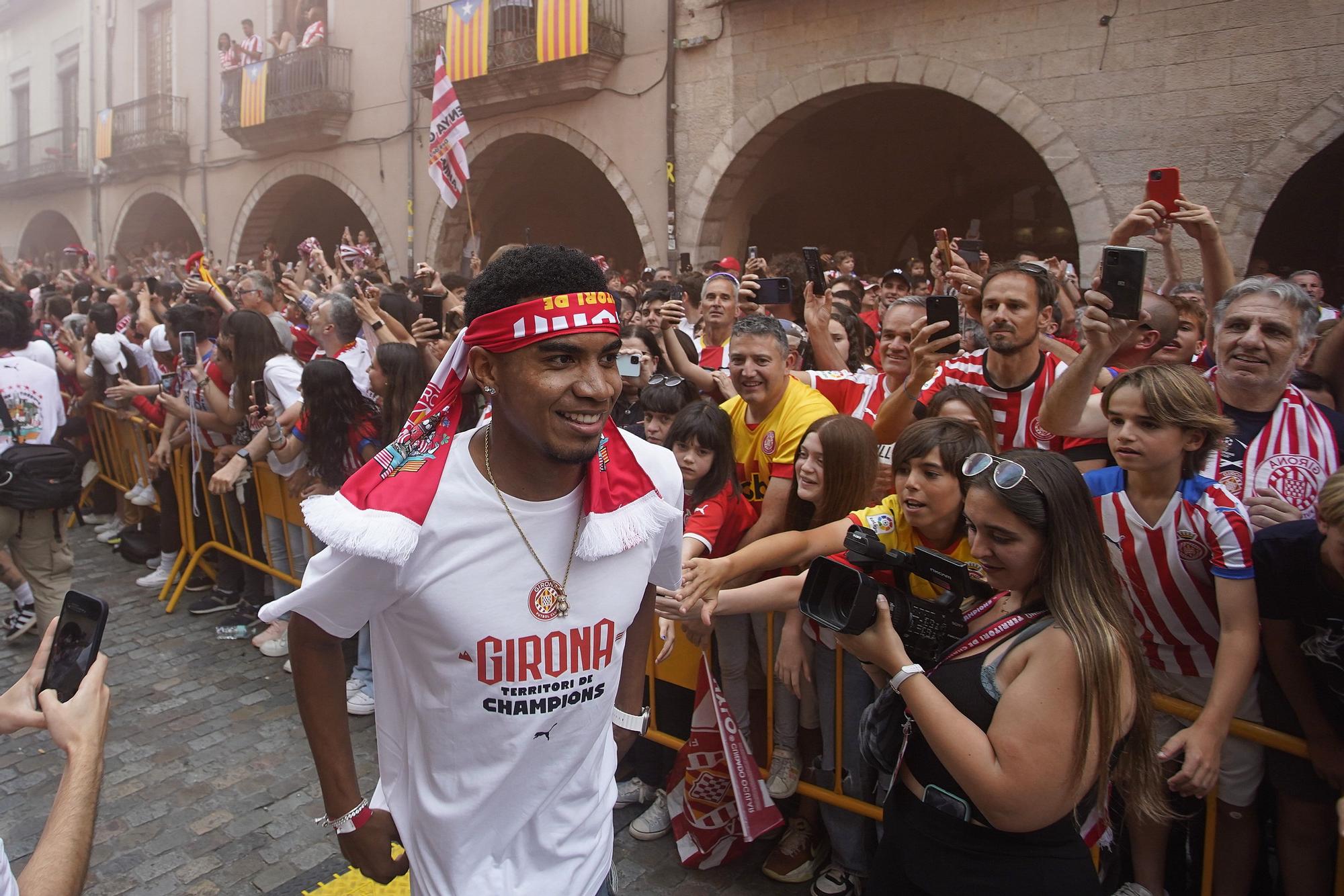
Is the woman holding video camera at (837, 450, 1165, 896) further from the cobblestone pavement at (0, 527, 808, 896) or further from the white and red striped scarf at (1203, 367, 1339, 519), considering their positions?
the cobblestone pavement at (0, 527, 808, 896)

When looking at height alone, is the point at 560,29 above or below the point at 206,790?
above

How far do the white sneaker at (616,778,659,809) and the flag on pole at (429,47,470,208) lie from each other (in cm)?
738

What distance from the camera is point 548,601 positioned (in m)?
1.99

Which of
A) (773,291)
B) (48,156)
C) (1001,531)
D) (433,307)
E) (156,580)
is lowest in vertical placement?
(156,580)

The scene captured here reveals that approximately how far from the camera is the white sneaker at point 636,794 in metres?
4.05

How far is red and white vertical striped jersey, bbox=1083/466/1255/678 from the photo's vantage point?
8.95 ft

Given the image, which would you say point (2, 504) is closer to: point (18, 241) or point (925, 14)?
point (925, 14)

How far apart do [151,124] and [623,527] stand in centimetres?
2595

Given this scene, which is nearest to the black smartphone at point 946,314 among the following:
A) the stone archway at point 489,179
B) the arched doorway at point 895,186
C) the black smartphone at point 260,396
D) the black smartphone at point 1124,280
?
the black smartphone at point 1124,280

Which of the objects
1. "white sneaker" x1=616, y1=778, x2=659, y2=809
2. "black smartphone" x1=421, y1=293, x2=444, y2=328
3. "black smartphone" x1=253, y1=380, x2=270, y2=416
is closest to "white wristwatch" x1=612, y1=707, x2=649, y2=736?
"white sneaker" x1=616, y1=778, x2=659, y2=809

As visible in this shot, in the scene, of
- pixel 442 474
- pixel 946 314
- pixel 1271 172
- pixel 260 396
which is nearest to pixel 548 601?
pixel 442 474

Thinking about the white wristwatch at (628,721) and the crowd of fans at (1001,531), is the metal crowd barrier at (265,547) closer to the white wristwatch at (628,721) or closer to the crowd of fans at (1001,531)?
the crowd of fans at (1001,531)

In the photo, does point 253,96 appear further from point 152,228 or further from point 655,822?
point 655,822

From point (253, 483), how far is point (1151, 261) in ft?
26.3
